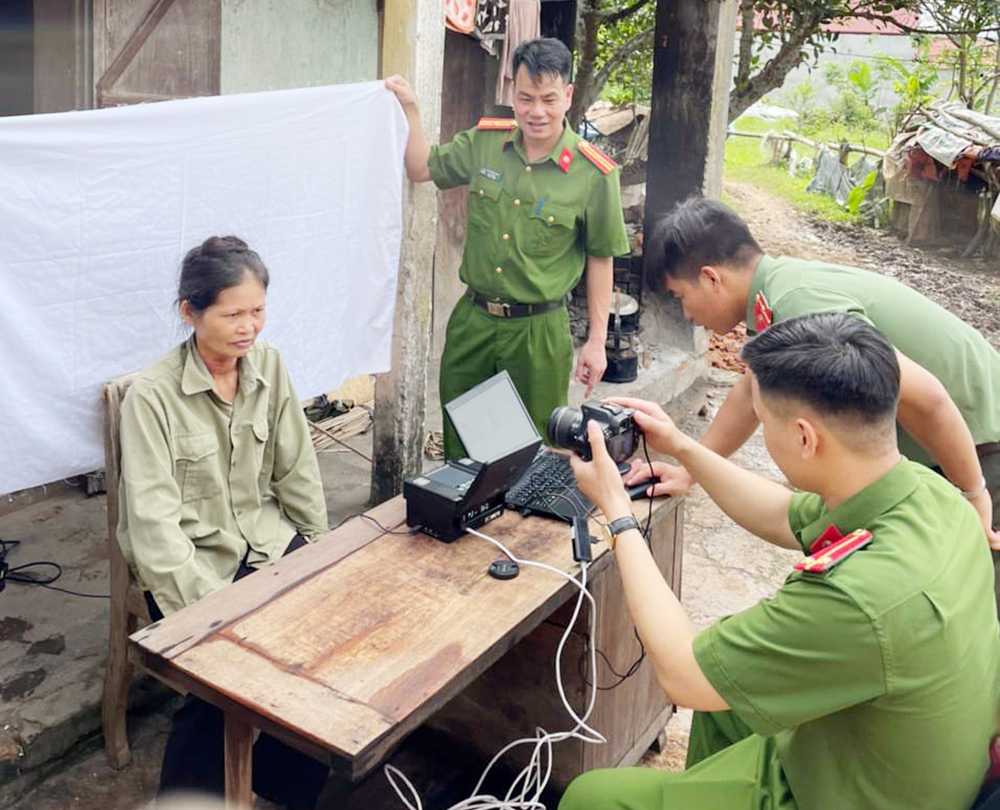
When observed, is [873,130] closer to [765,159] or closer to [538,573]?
[765,159]

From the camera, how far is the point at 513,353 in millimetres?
4289

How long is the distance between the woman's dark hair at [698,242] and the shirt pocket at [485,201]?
129 cm

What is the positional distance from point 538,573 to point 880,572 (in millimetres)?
1016

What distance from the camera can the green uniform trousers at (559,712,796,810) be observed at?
2254 mm

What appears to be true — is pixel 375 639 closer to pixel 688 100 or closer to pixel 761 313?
pixel 761 313

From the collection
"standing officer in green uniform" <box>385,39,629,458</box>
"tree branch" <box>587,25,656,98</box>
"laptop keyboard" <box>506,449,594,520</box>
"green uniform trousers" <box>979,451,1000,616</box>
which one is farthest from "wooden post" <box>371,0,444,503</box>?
"tree branch" <box>587,25,656,98</box>

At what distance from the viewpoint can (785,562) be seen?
5074 mm

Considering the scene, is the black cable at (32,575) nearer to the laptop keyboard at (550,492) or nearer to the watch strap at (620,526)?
the laptop keyboard at (550,492)

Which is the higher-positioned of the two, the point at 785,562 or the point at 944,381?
the point at 944,381

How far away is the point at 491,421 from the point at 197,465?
2.59ft

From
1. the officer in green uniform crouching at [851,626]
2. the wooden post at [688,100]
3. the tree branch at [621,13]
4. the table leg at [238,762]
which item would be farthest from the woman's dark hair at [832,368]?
the tree branch at [621,13]

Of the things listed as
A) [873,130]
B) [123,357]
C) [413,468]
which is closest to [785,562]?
[413,468]

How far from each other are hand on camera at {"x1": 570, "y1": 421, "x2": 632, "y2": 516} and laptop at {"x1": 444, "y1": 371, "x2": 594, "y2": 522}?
0.39 m

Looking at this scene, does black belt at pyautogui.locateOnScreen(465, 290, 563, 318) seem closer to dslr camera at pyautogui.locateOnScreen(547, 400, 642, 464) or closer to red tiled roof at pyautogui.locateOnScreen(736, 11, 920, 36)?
dslr camera at pyautogui.locateOnScreen(547, 400, 642, 464)
